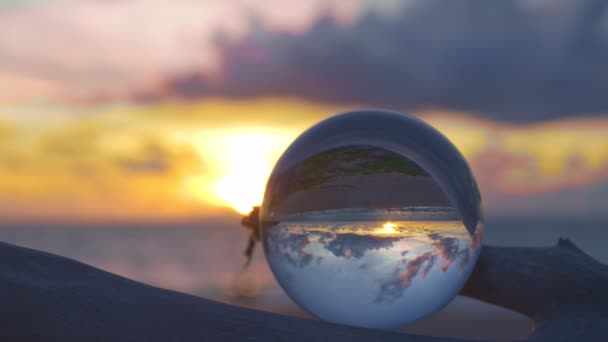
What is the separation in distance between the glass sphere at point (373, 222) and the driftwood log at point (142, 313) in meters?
0.34

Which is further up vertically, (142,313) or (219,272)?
(219,272)

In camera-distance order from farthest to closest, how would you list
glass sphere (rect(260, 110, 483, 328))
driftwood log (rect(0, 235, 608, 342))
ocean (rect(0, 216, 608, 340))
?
ocean (rect(0, 216, 608, 340))
glass sphere (rect(260, 110, 483, 328))
driftwood log (rect(0, 235, 608, 342))

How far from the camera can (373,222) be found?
256 cm

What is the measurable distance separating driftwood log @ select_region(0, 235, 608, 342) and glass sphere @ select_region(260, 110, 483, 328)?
1.11 ft

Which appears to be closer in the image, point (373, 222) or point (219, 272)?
point (373, 222)

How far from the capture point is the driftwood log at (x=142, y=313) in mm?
1923

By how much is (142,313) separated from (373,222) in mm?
1044

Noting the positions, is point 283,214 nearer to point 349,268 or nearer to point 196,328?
point 349,268

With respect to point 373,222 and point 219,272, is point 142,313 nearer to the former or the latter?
point 373,222

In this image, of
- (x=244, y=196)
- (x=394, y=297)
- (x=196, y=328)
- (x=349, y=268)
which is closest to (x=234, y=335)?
(x=196, y=328)

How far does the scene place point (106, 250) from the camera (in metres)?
36.8

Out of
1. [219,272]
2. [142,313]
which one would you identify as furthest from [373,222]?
[219,272]

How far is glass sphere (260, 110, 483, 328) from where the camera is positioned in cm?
254

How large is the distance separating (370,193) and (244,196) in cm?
110
